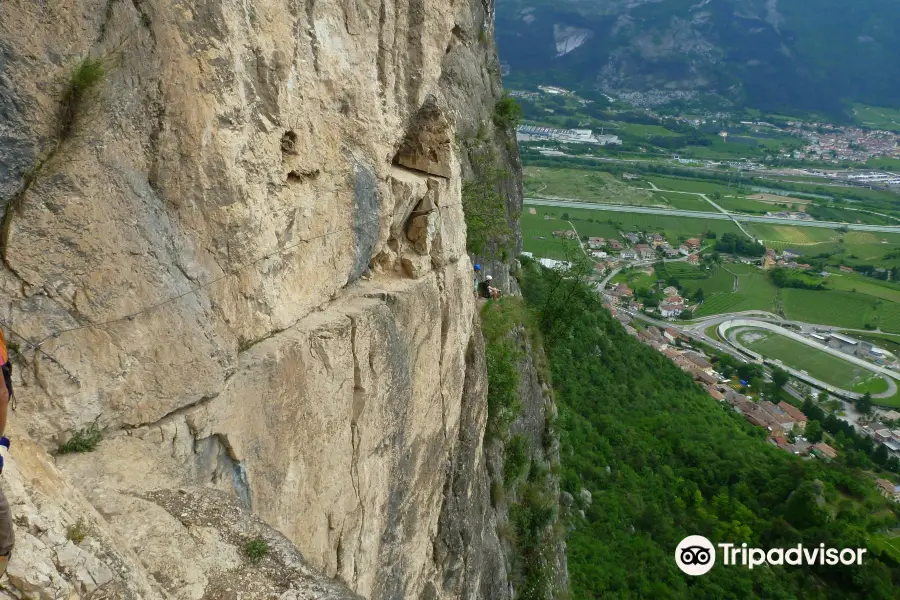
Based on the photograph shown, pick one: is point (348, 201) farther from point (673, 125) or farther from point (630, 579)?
point (673, 125)

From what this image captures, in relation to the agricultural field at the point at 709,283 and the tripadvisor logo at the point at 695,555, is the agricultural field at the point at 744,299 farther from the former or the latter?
the tripadvisor logo at the point at 695,555

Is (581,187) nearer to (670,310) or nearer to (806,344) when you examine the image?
(670,310)

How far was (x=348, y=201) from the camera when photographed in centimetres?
897

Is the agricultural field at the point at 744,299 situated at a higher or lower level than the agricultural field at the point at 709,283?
lower

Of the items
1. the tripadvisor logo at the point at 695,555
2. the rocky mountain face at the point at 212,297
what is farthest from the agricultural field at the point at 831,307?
the rocky mountain face at the point at 212,297

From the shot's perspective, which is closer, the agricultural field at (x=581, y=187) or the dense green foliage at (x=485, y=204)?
the dense green foliage at (x=485, y=204)

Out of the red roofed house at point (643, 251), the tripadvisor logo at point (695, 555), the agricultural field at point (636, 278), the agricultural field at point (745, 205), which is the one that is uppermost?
the agricultural field at point (745, 205)

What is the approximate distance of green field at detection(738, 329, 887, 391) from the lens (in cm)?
6191

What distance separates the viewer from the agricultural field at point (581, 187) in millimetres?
108750

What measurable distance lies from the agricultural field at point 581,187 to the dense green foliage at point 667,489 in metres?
71.1

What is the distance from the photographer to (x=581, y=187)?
11269cm

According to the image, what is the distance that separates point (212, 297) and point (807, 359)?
233 feet

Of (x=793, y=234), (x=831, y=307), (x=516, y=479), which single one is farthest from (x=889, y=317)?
(x=516, y=479)

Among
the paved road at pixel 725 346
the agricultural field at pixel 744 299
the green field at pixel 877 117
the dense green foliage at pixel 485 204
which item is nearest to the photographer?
the dense green foliage at pixel 485 204
